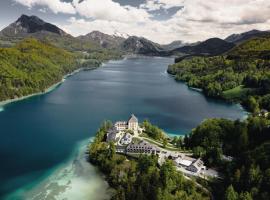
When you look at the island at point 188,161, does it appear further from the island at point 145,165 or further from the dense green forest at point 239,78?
the dense green forest at point 239,78

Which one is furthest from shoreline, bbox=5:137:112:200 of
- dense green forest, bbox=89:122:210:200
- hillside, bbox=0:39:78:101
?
hillside, bbox=0:39:78:101

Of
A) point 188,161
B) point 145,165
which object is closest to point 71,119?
point 145,165

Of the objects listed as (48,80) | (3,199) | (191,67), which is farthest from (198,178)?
(191,67)

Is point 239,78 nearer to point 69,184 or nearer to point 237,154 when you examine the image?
point 237,154

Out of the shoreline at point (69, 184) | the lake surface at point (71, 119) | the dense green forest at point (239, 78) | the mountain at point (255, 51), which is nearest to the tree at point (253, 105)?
the dense green forest at point (239, 78)

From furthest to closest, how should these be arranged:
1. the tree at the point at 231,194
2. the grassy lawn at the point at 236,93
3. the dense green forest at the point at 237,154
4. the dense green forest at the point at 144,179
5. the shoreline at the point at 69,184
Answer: the grassy lawn at the point at 236,93
the shoreline at the point at 69,184
the dense green forest at the point at 237,154
the dense green forest at the point at 144,179
the tree at the point at 231,194

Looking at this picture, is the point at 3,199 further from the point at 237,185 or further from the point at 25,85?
the point at 25,85

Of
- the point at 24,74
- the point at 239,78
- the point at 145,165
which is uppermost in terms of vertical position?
the point at 24,74
